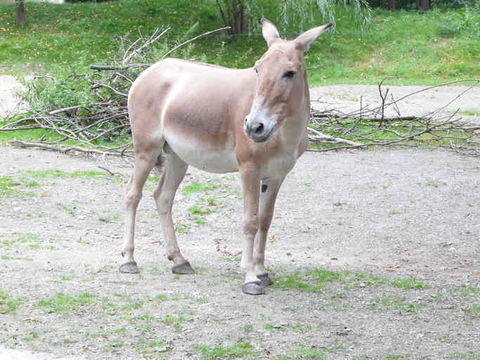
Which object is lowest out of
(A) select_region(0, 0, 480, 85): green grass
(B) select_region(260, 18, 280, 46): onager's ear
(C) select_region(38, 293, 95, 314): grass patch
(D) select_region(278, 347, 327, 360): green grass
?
(A) select_region(0, 0, 480, 85): green grass

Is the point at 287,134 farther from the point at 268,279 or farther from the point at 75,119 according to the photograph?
Result: the point at 75,119

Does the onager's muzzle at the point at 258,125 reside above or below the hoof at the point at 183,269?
above

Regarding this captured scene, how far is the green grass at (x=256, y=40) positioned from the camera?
22.4m

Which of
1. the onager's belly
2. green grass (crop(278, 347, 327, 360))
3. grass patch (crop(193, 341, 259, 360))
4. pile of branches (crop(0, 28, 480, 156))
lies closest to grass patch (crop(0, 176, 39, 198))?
pile of branches (crop(0, 28, 480, 156))

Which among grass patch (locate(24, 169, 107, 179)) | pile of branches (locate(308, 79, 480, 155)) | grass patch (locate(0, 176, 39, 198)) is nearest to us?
grass patch (locate(0, 176, 39, 198))

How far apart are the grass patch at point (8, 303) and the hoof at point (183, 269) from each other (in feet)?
4.55

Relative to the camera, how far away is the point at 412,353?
4.78 meters

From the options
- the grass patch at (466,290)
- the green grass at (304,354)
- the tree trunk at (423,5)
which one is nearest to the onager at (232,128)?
the green grass at (304,354)

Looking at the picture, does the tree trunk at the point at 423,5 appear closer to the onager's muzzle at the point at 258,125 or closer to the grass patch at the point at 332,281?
the grass patch at the point at 332,281

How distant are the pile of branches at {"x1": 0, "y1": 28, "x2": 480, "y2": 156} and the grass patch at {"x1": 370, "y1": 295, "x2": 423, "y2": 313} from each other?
6.10 m

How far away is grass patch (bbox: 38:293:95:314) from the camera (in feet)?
17.5

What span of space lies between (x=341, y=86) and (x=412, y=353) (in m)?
15.7

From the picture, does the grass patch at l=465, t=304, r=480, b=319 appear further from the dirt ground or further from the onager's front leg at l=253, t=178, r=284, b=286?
the onager's front leg at l=253, t=178, r=284, b=286

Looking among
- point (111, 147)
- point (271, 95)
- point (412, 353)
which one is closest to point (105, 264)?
point (271, 95)
